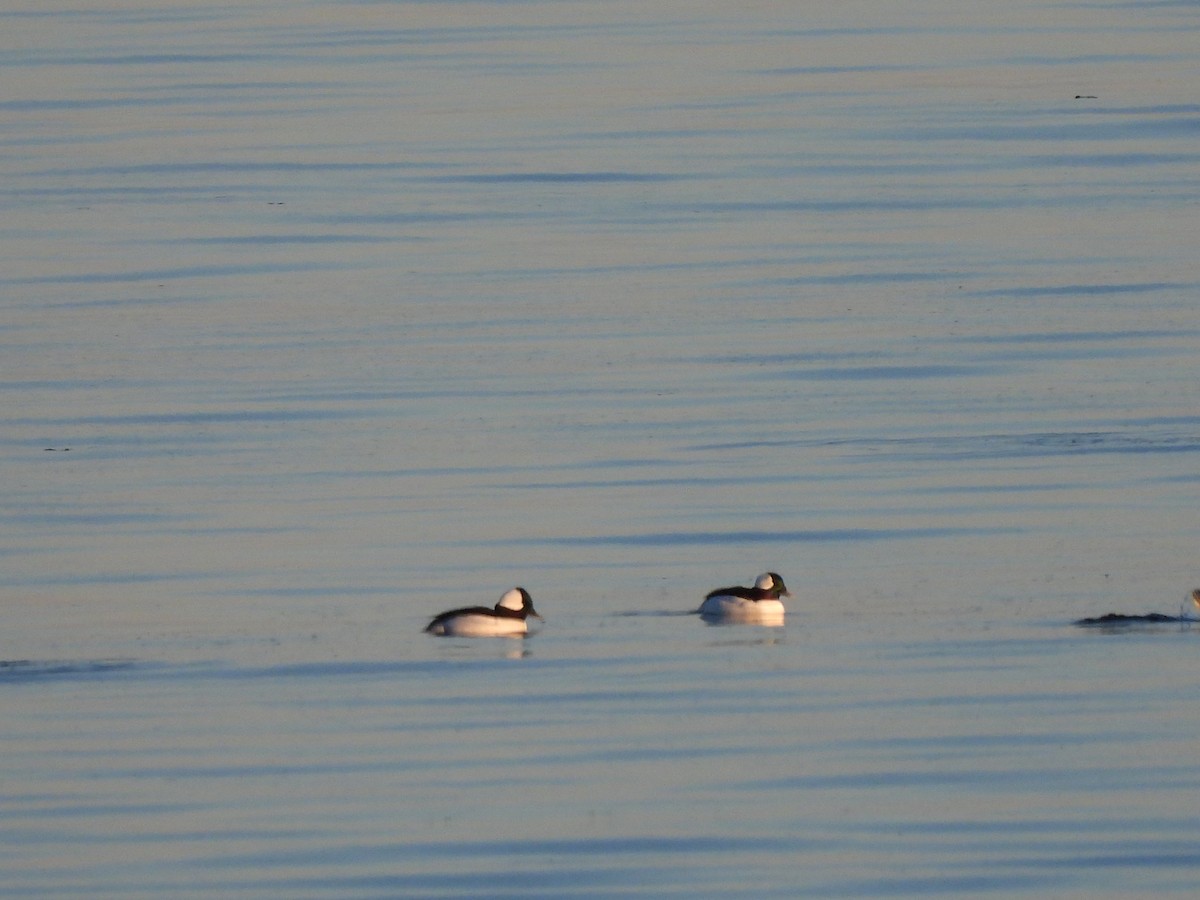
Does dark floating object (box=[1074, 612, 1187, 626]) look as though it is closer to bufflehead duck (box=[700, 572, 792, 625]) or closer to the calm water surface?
the calm water surface

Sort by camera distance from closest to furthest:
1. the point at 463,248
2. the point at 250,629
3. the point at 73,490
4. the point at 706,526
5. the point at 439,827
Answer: the point at 439,827 → the point at 250,629 → the point at 706,526 → the point at 73,490 → the point at 463,248

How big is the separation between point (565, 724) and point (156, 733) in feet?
8.09

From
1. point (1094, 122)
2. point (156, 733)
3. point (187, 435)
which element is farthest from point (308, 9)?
point (156, 733)

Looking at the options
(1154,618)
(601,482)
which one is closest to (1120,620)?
(1154,618)

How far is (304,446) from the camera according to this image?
28312 mm

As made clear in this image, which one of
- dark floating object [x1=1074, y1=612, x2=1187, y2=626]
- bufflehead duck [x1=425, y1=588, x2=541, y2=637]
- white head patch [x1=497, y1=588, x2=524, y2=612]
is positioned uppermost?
white head patch [x1=497, y1=588, x2=524, y2=612]

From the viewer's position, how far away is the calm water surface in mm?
15047

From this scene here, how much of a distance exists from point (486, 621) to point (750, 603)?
1980 millimetres

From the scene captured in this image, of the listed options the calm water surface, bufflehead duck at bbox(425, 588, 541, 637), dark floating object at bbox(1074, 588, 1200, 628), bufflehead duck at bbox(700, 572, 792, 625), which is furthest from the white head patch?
dark floating object at bbox(1074, 588, 1200, 628)

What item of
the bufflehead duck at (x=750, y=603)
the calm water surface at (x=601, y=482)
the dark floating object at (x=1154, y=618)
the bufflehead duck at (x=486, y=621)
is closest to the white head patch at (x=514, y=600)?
the bufflehead duck at (x=486, y=621)

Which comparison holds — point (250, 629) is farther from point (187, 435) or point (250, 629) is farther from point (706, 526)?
point (187, 435)

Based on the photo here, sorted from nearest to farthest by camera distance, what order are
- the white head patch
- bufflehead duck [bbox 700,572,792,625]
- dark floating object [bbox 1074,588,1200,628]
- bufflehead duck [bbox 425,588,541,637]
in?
dark floating object [bbox 1074,588,1200,628], bufflehead duck [bbox 425,588,541,637], bufflehead duck [bbox 700,572,792,625], the white head patch

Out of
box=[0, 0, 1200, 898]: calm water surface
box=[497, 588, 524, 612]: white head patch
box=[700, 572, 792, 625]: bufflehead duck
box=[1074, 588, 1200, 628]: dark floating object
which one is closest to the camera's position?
box=[0, 0, 1200, 898]: calm water surface

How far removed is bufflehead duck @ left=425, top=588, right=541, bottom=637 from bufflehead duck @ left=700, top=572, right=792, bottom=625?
1391 millimetres
